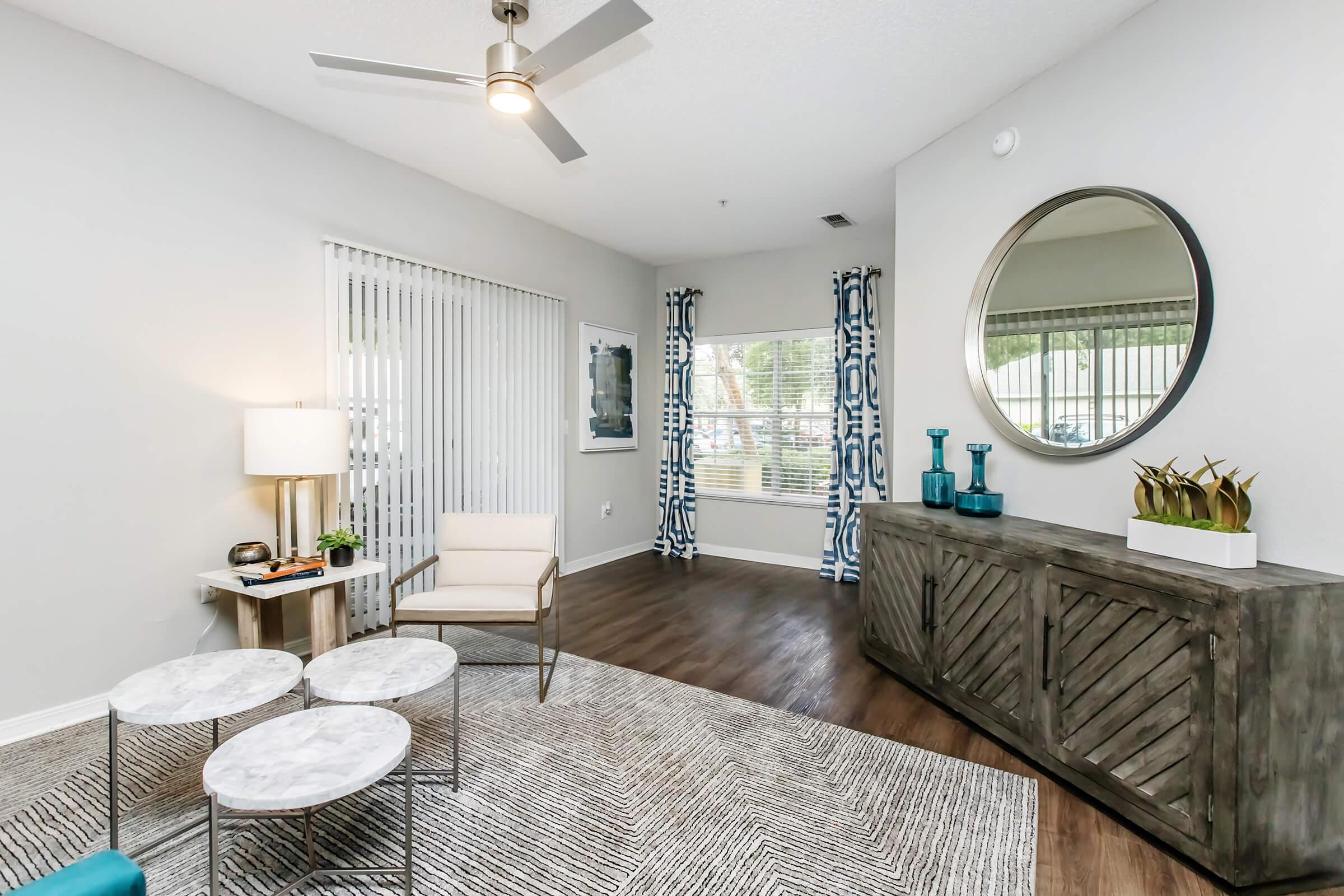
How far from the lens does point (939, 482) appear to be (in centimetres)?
301

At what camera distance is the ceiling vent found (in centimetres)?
462

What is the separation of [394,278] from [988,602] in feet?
12.1

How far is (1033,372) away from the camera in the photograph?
2.67 m

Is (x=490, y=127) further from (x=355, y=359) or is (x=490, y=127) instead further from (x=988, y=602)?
(x=988, y=602)

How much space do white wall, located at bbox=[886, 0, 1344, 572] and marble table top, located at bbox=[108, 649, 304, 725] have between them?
3089 mm

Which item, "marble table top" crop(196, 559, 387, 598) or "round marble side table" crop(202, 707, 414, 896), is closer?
Result: "round marble side table" crop(202, 707, 414, 896)

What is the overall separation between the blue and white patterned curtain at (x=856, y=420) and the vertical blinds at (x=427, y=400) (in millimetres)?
2457

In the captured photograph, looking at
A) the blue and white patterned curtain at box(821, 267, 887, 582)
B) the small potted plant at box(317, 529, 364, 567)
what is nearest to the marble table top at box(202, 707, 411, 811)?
the small potted plant at box(317, 529, 364, 567)

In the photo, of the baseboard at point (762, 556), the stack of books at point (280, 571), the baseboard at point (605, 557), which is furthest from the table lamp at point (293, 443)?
the baseboard at point (762, 556)

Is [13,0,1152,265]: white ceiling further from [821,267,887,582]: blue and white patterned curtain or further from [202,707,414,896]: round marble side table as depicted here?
[202,707,414,896]: round marble side table

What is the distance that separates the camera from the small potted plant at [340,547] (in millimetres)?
2941

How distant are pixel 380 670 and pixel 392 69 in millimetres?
2061

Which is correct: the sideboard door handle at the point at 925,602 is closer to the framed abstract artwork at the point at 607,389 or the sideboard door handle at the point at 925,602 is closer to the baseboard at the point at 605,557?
the baseboard at the point at 605,557

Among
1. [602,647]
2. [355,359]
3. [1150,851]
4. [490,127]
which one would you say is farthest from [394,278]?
[1150,851]
